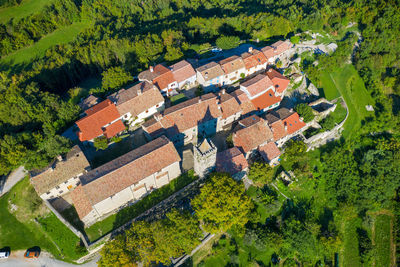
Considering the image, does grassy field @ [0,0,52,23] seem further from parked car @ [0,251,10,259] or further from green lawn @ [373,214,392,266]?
green lawn @ [373,214,392,266]

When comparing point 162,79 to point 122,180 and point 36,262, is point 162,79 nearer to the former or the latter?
point 122,180

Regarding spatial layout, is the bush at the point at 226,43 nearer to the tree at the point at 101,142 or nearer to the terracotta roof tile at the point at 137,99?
the terracotta roof tile at the point at 137,99

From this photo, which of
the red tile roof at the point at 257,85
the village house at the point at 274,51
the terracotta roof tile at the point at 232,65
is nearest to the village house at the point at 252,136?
the red tile roof at the point at 257,85

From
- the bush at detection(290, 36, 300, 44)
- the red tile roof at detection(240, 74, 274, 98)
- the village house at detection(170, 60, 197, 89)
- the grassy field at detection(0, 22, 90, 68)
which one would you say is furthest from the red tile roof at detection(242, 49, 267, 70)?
the grassy field at detection(0, 22, 90, 68)

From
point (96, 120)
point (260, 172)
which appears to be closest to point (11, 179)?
point (96, 120)

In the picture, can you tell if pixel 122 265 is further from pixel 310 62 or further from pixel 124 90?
pixel 310 62

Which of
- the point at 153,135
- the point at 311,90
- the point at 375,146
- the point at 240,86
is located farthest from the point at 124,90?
the point at 375,146
